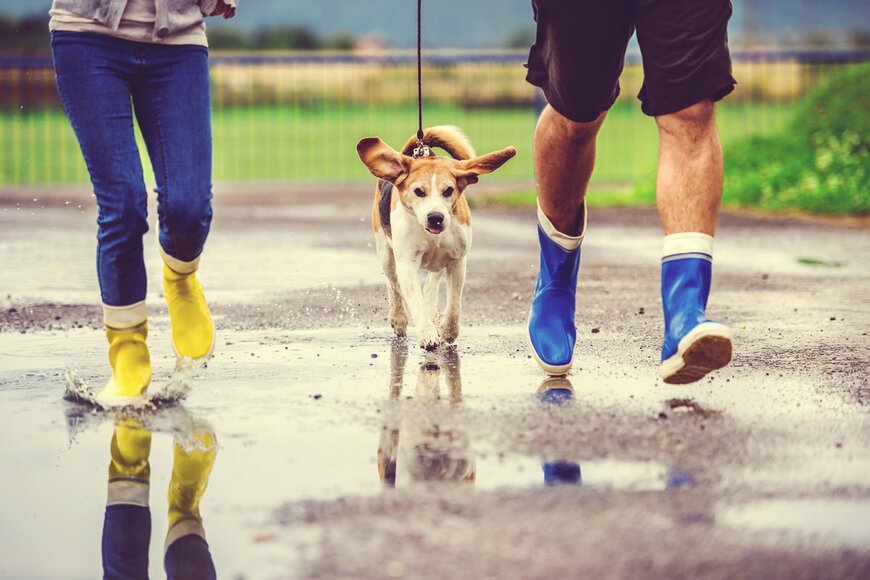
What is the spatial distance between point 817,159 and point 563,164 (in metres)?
7.58

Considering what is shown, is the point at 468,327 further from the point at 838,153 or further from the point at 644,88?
the point at 838,153

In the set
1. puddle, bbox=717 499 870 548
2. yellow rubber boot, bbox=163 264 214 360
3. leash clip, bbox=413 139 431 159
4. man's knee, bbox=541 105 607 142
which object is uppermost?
man's knee, bbox=541 105 607 142

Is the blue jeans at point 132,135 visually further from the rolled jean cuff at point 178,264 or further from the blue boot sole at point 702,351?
the blue boot sole at point 702,351

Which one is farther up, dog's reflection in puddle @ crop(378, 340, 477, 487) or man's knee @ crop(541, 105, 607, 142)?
man's knee @ crop(541, 105, 607, 142)

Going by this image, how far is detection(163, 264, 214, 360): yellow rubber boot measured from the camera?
16.8ft

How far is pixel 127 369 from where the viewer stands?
187 inches

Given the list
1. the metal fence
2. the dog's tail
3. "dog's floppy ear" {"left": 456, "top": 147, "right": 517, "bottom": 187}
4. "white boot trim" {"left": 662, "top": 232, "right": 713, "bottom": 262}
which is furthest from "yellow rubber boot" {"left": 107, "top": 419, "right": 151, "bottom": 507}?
the metal fence

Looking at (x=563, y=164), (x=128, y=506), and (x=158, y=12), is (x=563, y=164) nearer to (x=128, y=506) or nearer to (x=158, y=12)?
(x=158, y=12)

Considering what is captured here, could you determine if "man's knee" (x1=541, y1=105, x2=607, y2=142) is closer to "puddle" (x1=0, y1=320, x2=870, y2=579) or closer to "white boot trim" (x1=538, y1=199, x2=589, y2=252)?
"white boot trim" (x1=538, y1=199, x2=589, y2=252)

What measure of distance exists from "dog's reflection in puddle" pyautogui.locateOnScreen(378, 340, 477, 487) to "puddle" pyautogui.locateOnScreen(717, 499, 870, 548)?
69 cm

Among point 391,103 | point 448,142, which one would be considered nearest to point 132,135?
point 448,142

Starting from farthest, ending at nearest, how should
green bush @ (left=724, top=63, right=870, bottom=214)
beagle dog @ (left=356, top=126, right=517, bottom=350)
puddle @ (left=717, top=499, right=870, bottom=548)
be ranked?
green bush @ (left=724, top=63, right=870, bottom=214) < beagle dog @ (left=356, top=126, right=517, bottom=350) < puddle @ (left=717, top=499, right=870, bottom=548)

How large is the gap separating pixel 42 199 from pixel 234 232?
3862mm

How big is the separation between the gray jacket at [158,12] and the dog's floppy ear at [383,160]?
1248 millimetres
